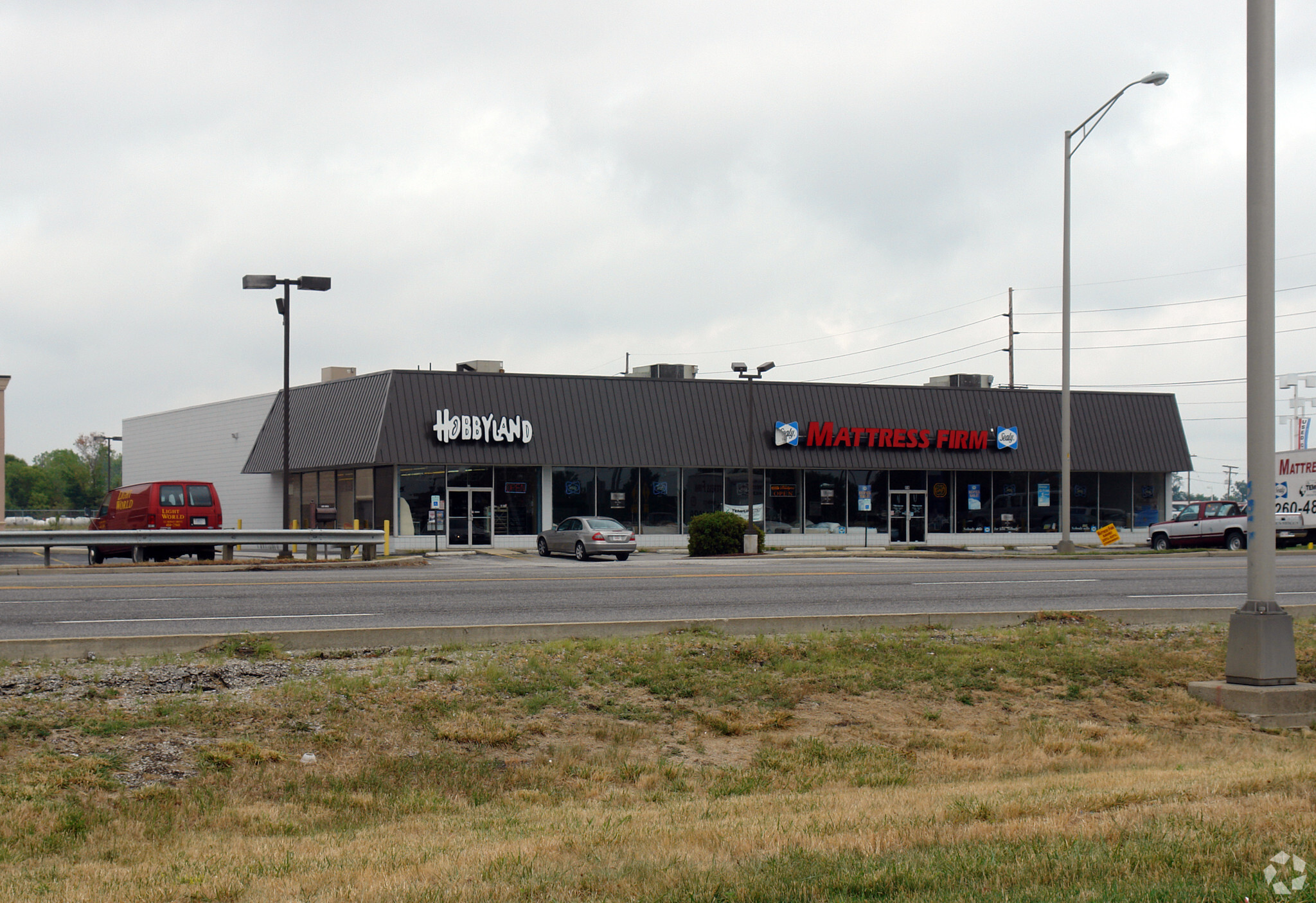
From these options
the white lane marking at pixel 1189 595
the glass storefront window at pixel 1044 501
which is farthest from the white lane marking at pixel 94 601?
the glass storefront window at pixel 1044 501

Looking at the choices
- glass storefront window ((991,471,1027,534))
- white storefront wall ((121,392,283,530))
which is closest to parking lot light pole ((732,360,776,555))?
glass storefront window ((991,471,1027,534))

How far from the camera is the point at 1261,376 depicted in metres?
10.5

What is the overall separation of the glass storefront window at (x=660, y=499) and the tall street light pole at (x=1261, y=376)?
3290 cm

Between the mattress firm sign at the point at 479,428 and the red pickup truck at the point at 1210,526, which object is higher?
the mattress firm sign at the point at 479,428

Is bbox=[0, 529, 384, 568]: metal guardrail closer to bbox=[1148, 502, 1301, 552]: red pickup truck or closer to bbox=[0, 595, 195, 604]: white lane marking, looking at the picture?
bbox=[0, 595, 195, 604]: white lane marking

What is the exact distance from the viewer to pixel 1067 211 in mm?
34250

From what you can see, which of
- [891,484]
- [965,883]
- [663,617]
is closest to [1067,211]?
[891,484]

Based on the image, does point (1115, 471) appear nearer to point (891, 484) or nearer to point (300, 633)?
point (891, 484)

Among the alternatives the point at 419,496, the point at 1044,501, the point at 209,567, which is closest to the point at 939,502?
the point at 1044,501

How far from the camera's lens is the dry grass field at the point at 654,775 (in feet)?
17.6

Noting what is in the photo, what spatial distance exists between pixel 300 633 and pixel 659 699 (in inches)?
148

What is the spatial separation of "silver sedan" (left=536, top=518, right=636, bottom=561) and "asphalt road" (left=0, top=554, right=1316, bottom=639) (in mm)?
6912

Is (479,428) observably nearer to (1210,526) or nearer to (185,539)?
(185,539)

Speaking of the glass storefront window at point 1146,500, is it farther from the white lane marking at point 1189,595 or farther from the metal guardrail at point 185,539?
the metal guardrail at point 185,539
